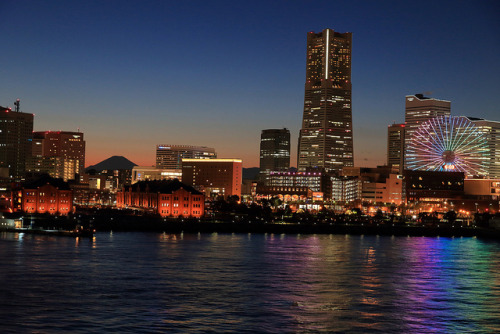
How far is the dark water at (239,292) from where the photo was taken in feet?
133

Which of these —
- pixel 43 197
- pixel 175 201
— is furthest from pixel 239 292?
pixel 175 201

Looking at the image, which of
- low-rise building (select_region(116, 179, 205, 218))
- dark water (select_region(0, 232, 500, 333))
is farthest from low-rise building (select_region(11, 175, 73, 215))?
dark water (select_region(0, 232, 500, 333))

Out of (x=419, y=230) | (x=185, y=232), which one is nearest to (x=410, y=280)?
(x=185, y=232)

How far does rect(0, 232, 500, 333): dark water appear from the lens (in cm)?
4041

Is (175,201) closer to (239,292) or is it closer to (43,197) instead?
(43,197)

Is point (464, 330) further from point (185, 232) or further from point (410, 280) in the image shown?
point (185, 232)

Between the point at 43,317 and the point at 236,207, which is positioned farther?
the point at 236,207

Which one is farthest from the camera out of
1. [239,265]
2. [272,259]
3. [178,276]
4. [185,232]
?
[185,232]

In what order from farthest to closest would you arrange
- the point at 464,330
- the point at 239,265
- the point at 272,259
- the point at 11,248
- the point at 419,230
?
the point at 419,230
the point at 11,248
the point at 272,259
the point at 239,265
the point at 464,330

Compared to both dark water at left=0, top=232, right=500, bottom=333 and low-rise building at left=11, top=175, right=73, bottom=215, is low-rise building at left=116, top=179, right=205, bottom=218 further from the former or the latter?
dark water at left=0, top=232, right=500, bottom=333

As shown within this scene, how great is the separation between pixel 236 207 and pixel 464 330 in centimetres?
14142

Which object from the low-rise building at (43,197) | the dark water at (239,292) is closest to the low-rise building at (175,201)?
the low-rise building at (43,197)

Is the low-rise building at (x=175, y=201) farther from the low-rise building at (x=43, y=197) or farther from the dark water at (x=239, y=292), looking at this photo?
the dark water at (x=239, y=292)

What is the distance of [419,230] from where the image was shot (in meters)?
157
